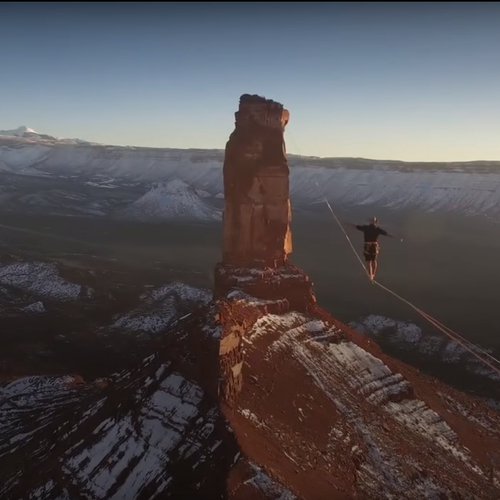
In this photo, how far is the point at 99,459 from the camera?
1875 cm

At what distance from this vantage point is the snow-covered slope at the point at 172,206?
12388 cm

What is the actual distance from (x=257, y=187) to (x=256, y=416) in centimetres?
1439

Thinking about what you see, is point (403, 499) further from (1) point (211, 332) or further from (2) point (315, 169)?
(2) point (315, 169)

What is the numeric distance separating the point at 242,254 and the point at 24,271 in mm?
43481

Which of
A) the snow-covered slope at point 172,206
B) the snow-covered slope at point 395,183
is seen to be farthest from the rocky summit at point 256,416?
the snow-covered slope at point 395,183

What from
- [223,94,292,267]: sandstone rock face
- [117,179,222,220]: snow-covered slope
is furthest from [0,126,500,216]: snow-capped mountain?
[223,94,292,267]: sandstone rock face

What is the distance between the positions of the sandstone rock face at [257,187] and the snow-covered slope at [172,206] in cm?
9188

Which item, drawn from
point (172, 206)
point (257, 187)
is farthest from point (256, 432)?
point (172, 206)

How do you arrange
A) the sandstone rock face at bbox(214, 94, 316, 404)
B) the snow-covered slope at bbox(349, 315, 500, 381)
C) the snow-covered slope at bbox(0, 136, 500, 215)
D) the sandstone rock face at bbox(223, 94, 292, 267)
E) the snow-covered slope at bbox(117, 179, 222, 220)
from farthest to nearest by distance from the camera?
the snow-covered slope at bbox(0, 136, 500, 215)
the snow-covered slope at bbox(117, 179, 222, 220)
the snow-covered slope at bbox(349, 315, 500, 381)
the sandstone rock face at bbox(223, 94, 292, 267)
the sandstone rock face at bbox(214, 94, 316, 404)

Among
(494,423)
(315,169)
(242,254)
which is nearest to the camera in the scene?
(494,423)

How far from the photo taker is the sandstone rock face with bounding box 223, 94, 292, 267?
30.2 m

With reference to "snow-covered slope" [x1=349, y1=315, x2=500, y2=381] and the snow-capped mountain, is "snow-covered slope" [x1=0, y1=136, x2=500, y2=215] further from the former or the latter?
"snow-covered slope" [x1=349, y1=315, x2=500, y2=381]

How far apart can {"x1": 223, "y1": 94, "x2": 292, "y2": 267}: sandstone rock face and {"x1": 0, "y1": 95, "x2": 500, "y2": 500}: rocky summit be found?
0.08 metres

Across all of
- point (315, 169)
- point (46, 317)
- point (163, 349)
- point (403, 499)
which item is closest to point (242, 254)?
point (163, 349)
